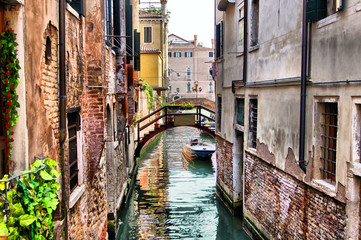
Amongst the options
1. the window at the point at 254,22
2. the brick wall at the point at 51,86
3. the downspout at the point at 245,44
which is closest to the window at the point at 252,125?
the downspout at the point at 245,44

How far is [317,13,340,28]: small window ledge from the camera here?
18.4 ft

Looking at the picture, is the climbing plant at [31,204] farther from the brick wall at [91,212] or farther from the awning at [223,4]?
the awning at [223,4]

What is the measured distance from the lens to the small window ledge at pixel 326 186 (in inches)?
224

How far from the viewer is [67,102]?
5.75 meters

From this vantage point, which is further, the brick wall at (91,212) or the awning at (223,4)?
the awning at (223,4)

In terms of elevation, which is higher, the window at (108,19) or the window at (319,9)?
the window at (108,19)

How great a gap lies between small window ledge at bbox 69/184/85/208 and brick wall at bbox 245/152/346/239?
367 centimetres

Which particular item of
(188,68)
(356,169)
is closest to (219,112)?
(356,169)

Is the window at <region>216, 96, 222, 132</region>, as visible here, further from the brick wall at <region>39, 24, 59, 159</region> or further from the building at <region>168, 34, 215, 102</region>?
the building at <region>168, 34, 215, 102</region>

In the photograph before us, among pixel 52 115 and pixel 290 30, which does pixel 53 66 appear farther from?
pixel 290 30

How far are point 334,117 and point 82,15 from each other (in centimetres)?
444

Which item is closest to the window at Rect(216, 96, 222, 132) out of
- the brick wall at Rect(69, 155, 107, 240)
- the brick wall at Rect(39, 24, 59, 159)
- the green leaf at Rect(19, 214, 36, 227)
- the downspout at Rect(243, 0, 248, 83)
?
the downspout at Rect(243, 0, 248, 83)

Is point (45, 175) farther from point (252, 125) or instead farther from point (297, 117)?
point (252, 125)

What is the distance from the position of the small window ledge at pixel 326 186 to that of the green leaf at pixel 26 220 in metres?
4.16
